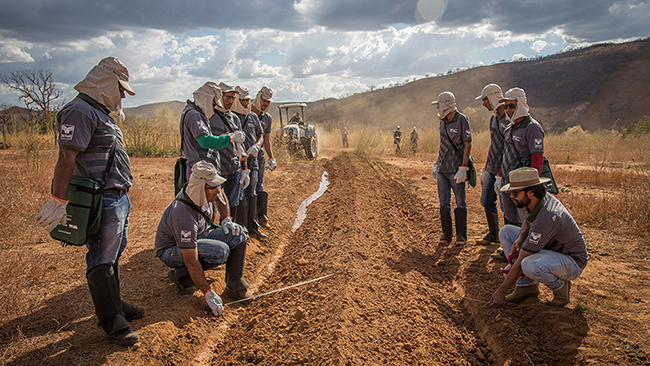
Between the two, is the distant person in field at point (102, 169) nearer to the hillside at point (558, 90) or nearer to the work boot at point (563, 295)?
the work boot at point (563, 295)

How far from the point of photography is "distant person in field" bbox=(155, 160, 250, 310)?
3.04 m

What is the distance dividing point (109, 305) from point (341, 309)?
1.90 m

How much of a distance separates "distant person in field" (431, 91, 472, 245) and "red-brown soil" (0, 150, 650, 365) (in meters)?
0.51

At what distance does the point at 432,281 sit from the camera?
4031mm

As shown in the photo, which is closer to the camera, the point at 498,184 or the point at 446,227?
the point at 498,184

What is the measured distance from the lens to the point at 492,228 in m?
4.87

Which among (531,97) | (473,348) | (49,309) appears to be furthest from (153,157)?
(531,97)

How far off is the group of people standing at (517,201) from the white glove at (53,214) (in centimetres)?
350

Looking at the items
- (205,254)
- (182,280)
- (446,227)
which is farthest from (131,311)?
(446,227)

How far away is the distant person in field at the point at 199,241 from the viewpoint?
3.04 meters

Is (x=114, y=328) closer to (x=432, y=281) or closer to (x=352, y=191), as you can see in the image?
(x=432, y=281)

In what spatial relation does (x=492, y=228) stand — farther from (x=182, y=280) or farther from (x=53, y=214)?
(x=53, y=214)

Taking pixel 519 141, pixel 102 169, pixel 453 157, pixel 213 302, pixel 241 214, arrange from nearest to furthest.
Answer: pixel 102 169 → pixel 213 302 → pixel 519 141 → pixel 453 157 → pixel 241 214

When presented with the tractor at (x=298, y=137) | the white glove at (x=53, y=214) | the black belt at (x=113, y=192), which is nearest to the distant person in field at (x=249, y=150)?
the black belt at (x=113, y=192)
